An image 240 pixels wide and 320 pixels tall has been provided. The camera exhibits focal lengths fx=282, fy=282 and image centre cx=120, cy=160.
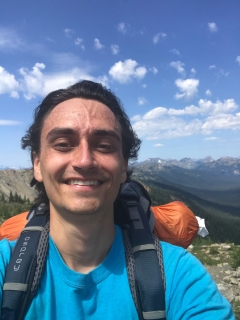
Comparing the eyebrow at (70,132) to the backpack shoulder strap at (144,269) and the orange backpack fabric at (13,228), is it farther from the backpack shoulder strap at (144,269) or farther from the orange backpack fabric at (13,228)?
the orange backpack fabric at (13,228)

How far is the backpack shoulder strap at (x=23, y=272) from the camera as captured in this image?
87.0 inches

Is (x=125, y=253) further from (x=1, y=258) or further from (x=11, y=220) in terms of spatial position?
(x=11, y=220)

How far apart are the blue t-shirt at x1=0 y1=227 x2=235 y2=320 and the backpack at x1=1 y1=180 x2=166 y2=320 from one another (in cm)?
7

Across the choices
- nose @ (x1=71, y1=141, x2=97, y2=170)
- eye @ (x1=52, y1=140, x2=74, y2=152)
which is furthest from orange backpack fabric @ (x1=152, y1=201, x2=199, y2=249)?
eye @ (x1=52, y1=140, x2=74, y2=152)

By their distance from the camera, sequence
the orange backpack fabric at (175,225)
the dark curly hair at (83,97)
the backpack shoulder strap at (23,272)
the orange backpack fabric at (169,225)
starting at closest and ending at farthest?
1. the backpack shoulder strap at (23,272)
2. the dark curly hair at (83,97)
3. the orange backpack fabric at (169,225)
4. the orange backpack fabric at (175,225)

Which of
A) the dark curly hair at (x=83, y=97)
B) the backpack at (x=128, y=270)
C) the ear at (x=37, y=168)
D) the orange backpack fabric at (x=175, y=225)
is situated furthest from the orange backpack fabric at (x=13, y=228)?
the orange backpack fabric at (x=175, y=225)

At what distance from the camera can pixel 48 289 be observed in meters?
2.38

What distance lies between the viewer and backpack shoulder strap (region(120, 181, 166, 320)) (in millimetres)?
2291

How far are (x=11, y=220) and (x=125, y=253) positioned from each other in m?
2.07

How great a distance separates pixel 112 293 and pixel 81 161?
46.4 inches

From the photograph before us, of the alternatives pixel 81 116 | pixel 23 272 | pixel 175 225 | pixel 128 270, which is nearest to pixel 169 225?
pixel 175 225

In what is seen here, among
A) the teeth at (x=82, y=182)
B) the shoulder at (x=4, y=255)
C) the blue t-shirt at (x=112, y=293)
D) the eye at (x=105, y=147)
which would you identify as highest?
the eye at (x=105, y=147)

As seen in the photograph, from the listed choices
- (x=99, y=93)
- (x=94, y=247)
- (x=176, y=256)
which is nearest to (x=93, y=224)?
(x=94, y=247)

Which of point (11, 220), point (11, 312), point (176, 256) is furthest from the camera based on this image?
point (11, 220)
